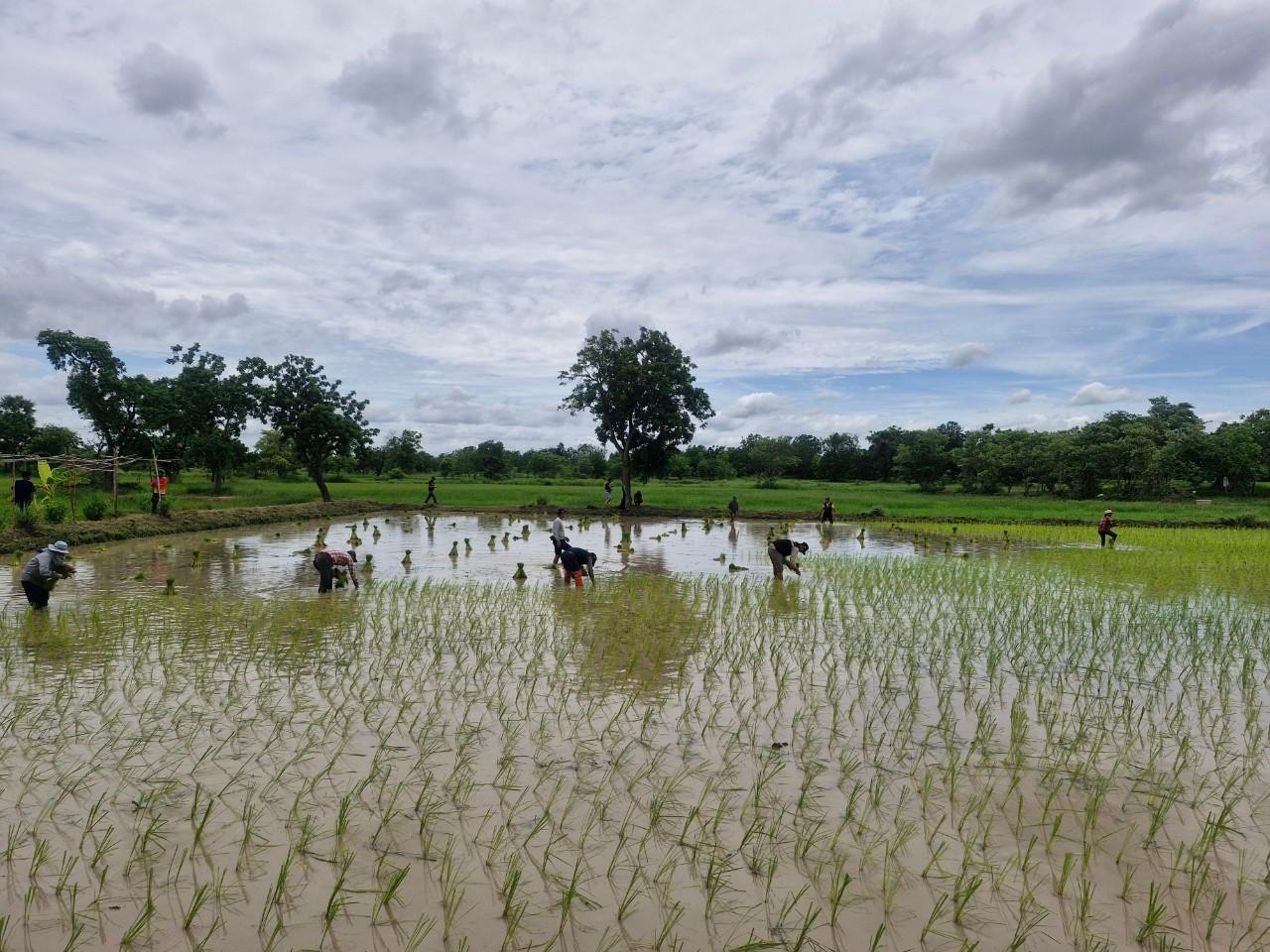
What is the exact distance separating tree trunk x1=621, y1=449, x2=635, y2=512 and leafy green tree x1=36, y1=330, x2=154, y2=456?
26.1 meters

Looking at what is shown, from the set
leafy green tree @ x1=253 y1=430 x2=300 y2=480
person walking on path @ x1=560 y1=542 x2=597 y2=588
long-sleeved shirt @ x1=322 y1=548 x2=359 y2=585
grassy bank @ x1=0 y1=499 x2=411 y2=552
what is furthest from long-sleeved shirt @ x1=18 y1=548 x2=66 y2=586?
leafy green tree @ x1=253 y1=430 x2=300 y2=480

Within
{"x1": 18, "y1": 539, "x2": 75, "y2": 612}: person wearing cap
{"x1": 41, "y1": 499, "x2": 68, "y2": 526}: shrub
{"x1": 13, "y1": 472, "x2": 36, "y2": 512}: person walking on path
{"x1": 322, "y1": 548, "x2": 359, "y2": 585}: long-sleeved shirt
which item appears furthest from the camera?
{"x1": 13, "y1": 472, "x2": 36, "y2": 512}: person walking on path

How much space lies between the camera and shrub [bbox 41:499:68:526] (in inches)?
845

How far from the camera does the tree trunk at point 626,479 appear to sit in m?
38.7

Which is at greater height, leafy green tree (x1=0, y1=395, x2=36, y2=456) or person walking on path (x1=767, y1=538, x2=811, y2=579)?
leafy green tree (x1=0, y1=395, x2=36, y2=456)

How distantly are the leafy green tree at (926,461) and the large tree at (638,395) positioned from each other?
33.2m

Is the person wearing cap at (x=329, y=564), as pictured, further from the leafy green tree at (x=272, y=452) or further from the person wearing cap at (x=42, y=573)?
the leafy green tree at (x=272, y=452)

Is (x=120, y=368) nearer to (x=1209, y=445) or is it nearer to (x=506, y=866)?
(x=506, y=866)

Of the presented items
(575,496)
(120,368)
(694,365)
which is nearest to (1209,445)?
(694,365)

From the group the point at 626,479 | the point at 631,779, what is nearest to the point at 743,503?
the point at 626,479

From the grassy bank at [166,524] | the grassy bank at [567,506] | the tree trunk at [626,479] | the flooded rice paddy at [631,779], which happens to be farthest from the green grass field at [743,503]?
the flooded rice paddy at [631,779]

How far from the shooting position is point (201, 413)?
43000 millimetres

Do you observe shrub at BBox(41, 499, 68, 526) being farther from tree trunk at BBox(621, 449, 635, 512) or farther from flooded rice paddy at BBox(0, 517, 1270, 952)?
tree trunk at BBox(621, 449, 635, 512)

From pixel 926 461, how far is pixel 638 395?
3836 centimetres
